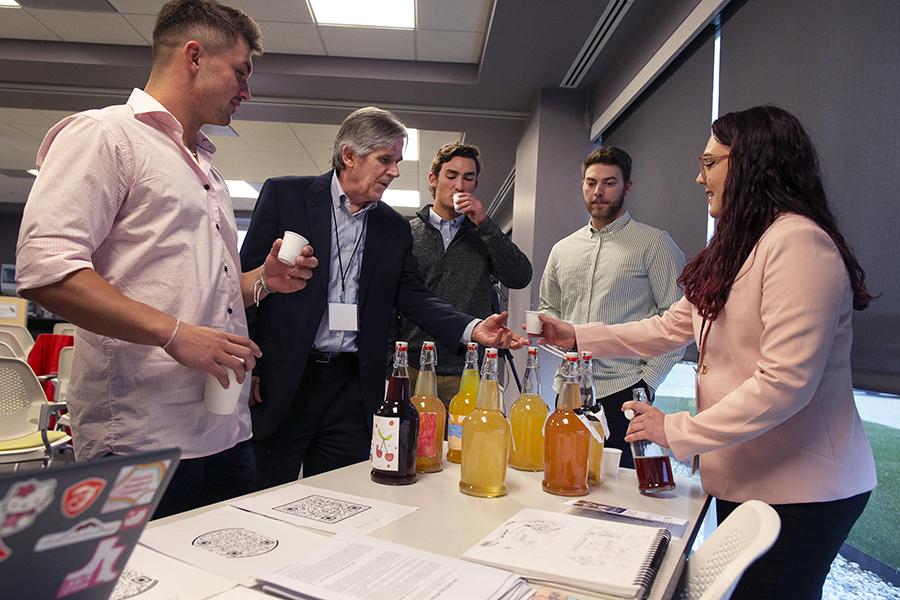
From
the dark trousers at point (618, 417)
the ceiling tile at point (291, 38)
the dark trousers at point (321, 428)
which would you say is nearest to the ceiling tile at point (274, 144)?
the ceiling tile at point (291, 38)

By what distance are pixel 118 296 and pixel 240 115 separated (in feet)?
15.2

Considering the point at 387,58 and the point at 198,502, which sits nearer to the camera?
the point at 198,502

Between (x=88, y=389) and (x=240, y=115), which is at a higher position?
(x=240, y=115)

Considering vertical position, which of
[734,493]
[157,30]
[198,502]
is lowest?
[198,502]

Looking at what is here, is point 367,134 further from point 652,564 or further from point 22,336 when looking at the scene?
point 22,336

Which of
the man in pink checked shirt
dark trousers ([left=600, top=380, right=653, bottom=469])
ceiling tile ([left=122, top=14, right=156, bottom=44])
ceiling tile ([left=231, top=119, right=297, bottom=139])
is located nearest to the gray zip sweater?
dark trousers ([left=600, top=380, right=653, bottom=469])

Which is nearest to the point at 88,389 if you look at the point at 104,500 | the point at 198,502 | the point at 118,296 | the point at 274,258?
the point at 118,296

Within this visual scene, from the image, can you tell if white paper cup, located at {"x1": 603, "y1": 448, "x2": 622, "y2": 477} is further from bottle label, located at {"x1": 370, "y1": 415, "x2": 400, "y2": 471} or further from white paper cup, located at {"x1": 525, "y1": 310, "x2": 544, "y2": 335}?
bottle label, located at {"x1": 370, "y1": 415, "x2": 400, "y2": 471}

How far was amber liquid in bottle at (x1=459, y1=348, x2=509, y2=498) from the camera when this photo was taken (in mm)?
1204

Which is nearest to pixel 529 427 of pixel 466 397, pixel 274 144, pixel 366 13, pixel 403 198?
pixel 466 397

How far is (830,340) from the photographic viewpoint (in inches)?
47.0

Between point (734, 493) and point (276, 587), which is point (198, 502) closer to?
point (276, 587)

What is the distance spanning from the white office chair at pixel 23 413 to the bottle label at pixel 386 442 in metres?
2.49

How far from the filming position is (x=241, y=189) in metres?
9.02
